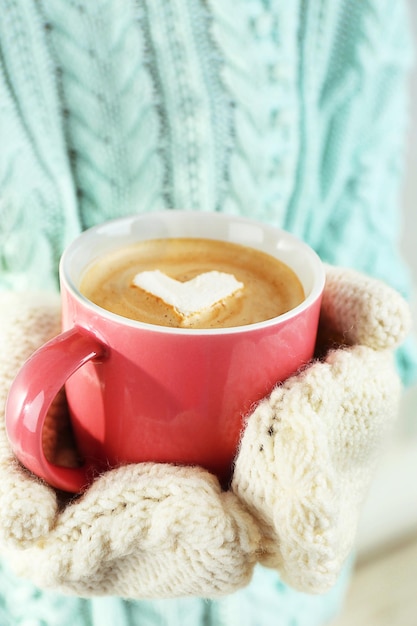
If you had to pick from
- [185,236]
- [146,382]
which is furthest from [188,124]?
[146,382]

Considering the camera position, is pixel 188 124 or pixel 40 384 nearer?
pixel 40 384

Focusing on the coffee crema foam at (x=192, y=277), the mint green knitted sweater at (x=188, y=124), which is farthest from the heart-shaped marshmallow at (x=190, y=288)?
the mint green knitted sweater at (x=188, y=124)

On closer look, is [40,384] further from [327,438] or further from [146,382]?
[327,438]

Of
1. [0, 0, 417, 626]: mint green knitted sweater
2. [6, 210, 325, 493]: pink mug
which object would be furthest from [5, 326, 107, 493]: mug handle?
[0, 0, 417, 626]: mint green knitted sweater

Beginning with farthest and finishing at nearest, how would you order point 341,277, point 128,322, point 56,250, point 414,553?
point 414,553
point 56,250
point 341,277
point 128,322

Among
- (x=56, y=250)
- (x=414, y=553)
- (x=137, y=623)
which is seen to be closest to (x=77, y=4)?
(x=56, y=250)

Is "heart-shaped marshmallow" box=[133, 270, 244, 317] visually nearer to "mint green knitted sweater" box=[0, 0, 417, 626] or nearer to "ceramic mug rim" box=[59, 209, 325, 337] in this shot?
"ceramic mug rim" box=[59, 209, 325, 337]

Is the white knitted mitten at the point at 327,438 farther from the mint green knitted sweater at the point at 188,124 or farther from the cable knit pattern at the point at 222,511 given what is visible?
the mint green knitted sweater at the point at 188,124

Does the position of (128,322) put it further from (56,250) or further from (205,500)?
(56,250)

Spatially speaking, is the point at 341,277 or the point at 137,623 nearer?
the point at 341,277
